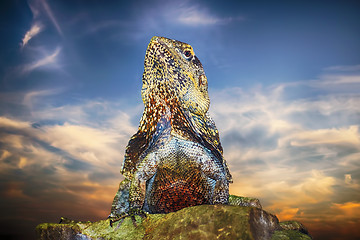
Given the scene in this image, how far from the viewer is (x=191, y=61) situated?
6.48 metres

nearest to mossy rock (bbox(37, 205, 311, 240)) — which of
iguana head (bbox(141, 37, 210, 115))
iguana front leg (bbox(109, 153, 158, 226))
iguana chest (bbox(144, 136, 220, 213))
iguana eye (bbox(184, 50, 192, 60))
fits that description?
iguana front leg (bbox(109, 153, 158, 226))

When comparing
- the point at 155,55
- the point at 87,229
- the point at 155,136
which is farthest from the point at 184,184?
the point at 155,55

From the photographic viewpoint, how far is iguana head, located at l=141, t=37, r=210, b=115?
556 centimetres

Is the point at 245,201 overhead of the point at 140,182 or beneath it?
beneath

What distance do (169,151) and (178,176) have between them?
545 millimetres

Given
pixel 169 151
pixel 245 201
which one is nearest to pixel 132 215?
pixel 169 151

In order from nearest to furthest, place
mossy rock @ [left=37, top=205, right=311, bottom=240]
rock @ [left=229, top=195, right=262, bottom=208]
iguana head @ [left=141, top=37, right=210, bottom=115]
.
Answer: mossy rock @ [left=37, top=205, right=311, bottom=240]
iguana head @ [left=141, top=37, right=210, bottom=115]
rock @ [left=229, top=195, right=262, bottom=208]

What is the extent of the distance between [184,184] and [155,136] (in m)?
1.14

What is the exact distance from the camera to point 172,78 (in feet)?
18.6

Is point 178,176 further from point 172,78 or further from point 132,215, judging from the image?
point 172,78

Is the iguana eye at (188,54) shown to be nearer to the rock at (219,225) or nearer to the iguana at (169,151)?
the iguana at (169,151)

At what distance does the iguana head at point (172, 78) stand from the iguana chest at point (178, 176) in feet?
2.99

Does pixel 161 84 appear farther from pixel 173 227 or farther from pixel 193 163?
pixel 173 227

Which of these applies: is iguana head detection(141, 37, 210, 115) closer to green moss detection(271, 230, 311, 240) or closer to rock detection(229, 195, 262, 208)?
rock detection(229, 195, 262, 208)
